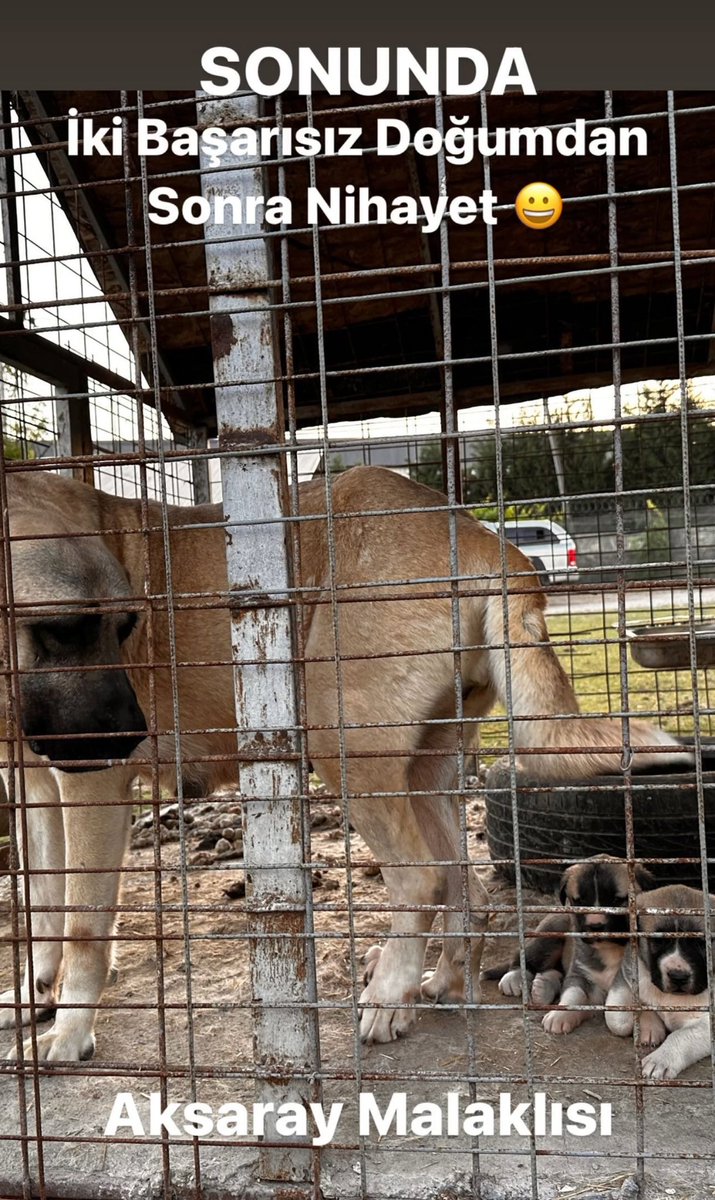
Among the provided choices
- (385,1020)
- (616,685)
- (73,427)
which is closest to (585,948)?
(385,1020)

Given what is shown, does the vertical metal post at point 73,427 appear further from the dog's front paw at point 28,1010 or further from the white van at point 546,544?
the white van at point 546,544

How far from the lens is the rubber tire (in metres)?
4.73

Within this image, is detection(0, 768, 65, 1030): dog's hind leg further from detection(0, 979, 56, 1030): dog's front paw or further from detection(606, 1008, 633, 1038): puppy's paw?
detection(606, 1008, 633, 1038): puppy's paw

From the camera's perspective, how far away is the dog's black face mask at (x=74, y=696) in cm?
330

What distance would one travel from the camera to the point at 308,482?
4.37m

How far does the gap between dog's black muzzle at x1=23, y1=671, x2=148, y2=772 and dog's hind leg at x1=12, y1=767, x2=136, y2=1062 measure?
30 centimetres

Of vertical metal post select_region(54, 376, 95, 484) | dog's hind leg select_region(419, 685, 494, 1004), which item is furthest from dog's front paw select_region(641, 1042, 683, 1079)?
vertical metal post select_region(54, 376, 95, 484)

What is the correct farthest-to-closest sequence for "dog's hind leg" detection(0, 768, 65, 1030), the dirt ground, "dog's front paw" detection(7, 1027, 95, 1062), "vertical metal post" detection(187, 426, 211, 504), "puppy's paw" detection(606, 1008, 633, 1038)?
"vertical metal post" detection(187, 426, 211, 504) → "dog's hind leg" detection(0, 768, 65, 1030) → "puppy's paw" detection(606, 1008, 633, 1038) → "dog's front paw" detection(7, 1027, 95, 1062) → the dirt ground

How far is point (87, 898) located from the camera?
3.71 m

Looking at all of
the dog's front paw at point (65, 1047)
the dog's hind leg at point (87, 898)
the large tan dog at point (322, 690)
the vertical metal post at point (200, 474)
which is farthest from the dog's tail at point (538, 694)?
the vertical metal post at point (200, 474)

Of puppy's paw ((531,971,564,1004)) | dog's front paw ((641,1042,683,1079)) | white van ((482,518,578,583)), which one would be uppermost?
white van ((482,518,578,583))

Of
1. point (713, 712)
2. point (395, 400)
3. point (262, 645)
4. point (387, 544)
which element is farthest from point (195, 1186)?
point (395, 400)

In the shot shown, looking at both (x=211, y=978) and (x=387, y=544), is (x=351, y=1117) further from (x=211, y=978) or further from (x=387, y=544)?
(x=387, y=544)

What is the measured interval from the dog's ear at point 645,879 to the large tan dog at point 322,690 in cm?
68
